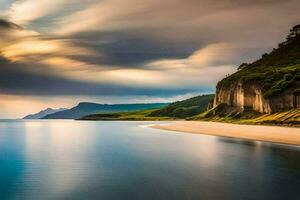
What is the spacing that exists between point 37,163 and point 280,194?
1103 inches

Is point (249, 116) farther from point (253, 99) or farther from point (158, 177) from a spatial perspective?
point (158, 177)

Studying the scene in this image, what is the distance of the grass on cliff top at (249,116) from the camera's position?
99.2 m

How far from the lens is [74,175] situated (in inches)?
1357

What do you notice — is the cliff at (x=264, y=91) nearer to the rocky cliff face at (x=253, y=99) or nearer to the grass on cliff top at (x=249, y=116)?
the rocky cliff face at (x=253, y=99)

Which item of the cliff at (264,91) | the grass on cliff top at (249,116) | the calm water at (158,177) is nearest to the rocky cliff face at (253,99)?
the cliff at (264,91)

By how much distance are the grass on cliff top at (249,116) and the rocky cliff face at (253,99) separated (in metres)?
2.54

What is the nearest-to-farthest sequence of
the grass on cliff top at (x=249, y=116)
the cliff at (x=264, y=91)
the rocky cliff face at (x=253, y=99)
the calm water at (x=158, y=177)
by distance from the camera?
the calm water at (x=158, y=177) < the grass on cliff top at (x=249, y=116) < the rocky cliff face at (x=253, y=99) < the cliff at (x=264, y=91)

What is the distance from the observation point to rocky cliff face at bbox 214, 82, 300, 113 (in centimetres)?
11988

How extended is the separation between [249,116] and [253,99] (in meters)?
9.76

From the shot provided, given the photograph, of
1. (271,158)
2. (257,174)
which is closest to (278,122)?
(271,158)

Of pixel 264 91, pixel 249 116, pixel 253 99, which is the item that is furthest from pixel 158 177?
pixel 253 99

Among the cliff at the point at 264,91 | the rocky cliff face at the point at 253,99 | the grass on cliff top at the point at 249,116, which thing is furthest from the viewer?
the cliff at the point at 264,91

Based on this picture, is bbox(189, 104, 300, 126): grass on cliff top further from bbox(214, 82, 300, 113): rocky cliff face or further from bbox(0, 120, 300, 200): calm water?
bbox(0, 120, 300, 200): calm water

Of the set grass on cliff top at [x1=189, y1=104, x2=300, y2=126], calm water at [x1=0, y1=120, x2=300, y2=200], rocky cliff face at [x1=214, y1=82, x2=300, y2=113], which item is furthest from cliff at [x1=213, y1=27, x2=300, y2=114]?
calm water at [x1=0, y1=120, x2=300, y2=200]
